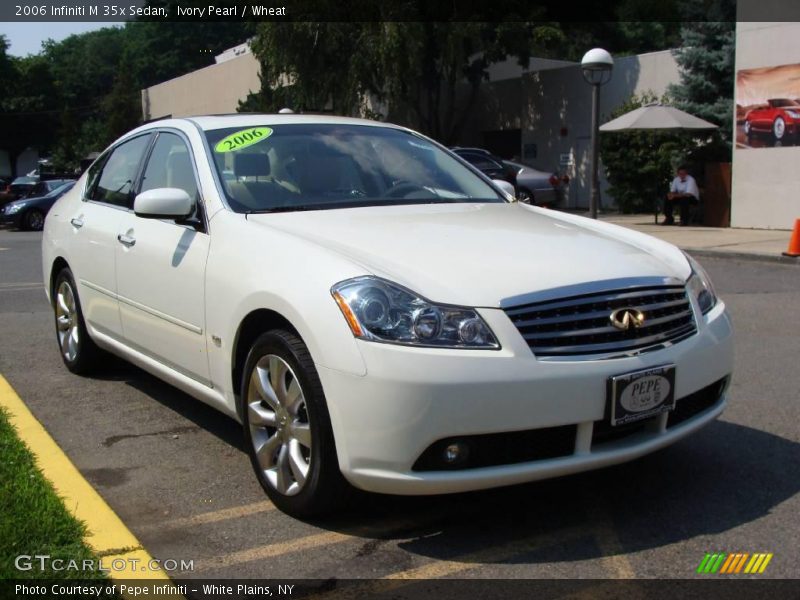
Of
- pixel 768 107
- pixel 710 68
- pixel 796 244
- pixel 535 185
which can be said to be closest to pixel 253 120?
pixel 796 244

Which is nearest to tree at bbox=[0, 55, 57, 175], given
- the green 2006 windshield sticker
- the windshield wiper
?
the green 2006 windshield sticker

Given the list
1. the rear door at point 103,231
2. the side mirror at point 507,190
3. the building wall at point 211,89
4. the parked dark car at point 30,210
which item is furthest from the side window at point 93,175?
the building wall at point 211,89

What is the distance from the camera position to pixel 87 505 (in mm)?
3795

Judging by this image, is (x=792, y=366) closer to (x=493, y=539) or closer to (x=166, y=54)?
(x=493, y=539)

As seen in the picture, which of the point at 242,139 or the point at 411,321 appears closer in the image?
the point at 411,321

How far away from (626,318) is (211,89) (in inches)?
1671

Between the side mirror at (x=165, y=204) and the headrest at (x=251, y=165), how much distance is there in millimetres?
345

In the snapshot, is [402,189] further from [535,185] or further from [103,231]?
[535,185]

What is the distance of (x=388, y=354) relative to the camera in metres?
3.18

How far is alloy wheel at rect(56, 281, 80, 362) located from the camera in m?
6.04

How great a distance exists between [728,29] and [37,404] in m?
20.1

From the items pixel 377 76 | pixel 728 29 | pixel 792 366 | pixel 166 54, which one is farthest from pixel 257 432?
pixel 166 54

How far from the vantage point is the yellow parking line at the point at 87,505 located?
3.25 meters

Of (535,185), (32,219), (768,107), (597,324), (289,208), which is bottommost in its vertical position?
(32,219)
